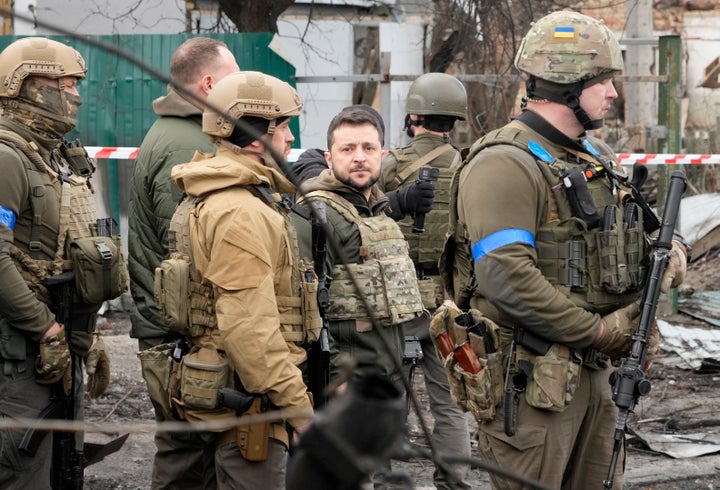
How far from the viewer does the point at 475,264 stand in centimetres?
372

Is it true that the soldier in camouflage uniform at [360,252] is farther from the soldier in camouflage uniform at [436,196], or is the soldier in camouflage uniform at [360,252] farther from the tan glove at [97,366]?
the tan glove at [97,366]

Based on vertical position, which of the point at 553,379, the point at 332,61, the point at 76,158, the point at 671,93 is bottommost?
the point at 553,379

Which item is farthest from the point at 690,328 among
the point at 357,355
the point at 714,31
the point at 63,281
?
the point at 714,31

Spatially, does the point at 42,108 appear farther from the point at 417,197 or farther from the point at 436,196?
the point at 436,196

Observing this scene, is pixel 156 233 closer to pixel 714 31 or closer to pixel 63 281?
pixel 63 281

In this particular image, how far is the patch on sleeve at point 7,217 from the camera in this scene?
4328mm

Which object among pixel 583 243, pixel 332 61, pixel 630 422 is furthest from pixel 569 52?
pixel 332 61

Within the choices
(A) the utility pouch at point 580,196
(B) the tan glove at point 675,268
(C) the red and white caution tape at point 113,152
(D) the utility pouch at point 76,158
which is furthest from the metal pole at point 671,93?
(A) the utility pouch at point 580,196

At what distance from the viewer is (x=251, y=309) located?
3.52 m

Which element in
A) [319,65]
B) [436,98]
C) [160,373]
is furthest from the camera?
[319,65]

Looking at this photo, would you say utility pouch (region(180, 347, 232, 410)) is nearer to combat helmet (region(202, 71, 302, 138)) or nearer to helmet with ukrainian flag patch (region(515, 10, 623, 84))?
combat helmet (region(202, 71, 302, 138))

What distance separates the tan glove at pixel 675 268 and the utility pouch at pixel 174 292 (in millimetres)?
1641

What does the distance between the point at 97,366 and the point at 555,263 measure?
235cm

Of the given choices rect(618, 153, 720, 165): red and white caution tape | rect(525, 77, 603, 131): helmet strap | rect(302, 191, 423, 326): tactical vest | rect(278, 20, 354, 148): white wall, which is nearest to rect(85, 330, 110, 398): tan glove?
rect(302, 191, 423, 326): tactical vest
